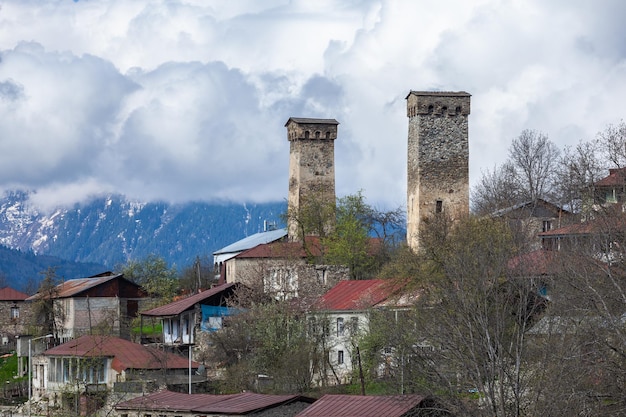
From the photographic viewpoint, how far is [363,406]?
4619 cm

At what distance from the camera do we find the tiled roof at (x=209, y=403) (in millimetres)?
48562

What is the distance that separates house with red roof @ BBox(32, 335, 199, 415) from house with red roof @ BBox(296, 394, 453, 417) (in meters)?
14.3

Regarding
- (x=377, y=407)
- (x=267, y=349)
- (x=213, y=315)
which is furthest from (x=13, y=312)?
(x=377, y=407)

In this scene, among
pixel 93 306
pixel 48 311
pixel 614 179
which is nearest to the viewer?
pixel 614 179

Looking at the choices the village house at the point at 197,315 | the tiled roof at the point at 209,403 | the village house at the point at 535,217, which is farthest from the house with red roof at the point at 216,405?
the village house at the point at 535,217

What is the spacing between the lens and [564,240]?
63688 mm

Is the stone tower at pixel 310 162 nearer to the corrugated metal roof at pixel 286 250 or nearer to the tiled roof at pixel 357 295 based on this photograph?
the corrugated metal roof at pixel 286 250

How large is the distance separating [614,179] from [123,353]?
972 inches

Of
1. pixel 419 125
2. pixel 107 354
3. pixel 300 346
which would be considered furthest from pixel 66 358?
pixel 419 125

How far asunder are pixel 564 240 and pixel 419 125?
12.2 meters

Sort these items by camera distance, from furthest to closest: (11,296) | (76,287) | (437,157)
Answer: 1. (11,296)
2. (76,287)
3. (437,157)

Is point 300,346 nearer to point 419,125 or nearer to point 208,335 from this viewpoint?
point 208,335

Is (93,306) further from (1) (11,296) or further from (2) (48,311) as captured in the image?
(1) (11,296)

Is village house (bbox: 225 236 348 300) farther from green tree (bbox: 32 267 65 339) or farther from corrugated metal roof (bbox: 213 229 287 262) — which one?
green tree (bbox: 32 267 65 339)
